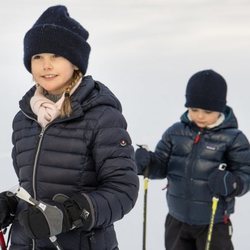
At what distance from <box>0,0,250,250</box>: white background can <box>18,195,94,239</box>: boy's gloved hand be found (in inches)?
224

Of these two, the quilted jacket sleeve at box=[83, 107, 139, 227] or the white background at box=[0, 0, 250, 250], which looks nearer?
the quilted jacket sleeve at box=[83, 107, 139, 227]

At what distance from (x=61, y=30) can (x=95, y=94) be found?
350 mm

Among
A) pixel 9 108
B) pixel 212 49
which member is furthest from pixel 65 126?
pixel 212 49

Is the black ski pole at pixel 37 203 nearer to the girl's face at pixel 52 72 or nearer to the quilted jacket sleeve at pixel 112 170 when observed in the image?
the quilted jacket sleeve at pixel 112 170

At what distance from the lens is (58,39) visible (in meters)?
2.57

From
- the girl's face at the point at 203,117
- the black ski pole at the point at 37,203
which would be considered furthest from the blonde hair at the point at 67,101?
the girl's face at the point at 203,117

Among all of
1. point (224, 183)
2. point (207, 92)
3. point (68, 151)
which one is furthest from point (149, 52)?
point (68, 151)

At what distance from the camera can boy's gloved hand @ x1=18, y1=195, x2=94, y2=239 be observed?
211cm

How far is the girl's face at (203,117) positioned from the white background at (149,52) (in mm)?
3951

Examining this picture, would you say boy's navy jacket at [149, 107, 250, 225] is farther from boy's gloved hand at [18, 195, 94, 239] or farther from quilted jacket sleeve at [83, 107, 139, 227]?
boy's gloved hand at [18, 195, 94, 239]

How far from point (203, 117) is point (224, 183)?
1.89 feet

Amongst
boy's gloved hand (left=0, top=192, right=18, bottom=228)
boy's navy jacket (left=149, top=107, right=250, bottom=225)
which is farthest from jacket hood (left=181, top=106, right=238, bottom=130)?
boy's gloved hand (left=0, top=192, right=18, bottom=228)

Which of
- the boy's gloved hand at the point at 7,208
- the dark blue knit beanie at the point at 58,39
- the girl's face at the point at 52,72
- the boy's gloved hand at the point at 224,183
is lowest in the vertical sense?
the boy's gloved hand at the point at 224,183

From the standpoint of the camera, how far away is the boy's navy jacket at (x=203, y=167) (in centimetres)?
418
